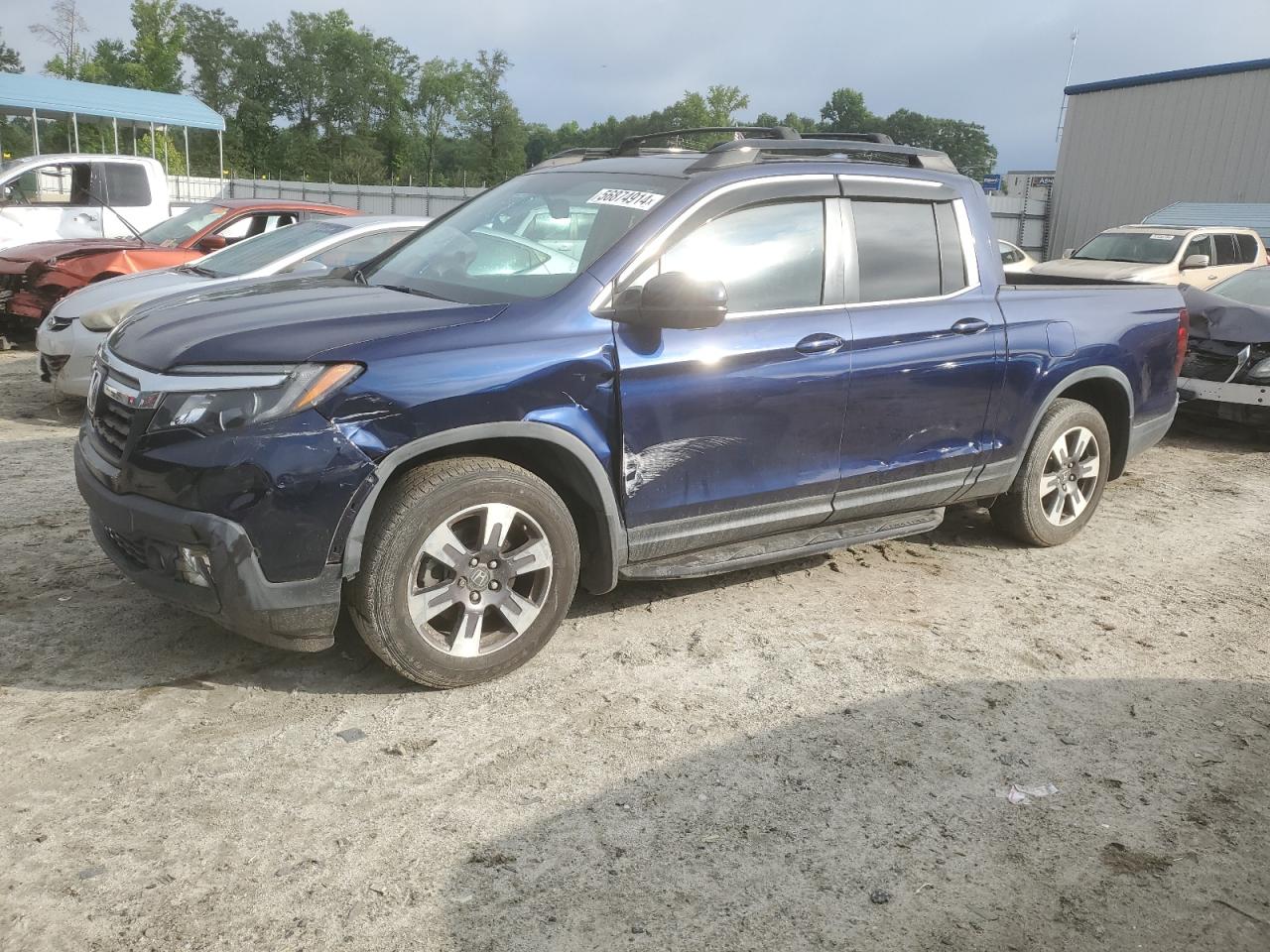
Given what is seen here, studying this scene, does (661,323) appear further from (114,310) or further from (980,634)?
(114,310)

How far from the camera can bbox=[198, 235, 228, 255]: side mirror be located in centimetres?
962

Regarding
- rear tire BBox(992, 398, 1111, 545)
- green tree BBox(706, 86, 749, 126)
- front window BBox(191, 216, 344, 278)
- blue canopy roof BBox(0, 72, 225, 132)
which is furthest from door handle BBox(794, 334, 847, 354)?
green tree BBox(706, 86, 749, 126)

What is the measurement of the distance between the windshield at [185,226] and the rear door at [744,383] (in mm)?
7453

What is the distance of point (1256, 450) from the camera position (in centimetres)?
865

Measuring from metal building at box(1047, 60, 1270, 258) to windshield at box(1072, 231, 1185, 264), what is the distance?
11.2m

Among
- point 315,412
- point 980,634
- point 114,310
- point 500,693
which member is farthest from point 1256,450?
point 114,310

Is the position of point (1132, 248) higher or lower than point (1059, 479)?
higher

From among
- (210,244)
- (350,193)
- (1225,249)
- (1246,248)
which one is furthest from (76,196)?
(350,193)

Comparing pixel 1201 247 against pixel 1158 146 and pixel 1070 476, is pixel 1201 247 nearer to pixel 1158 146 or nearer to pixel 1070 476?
pixel 1070 476

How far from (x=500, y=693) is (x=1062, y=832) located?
1.85 m

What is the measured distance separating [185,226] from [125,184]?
137 inches

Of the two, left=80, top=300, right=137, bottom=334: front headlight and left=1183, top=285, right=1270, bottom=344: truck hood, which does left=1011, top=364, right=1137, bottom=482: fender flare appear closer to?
left=1183, top=285, right=1270, bottom=344: truck hood

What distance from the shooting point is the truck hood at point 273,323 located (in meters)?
3.36

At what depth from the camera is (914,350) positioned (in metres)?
4.48
